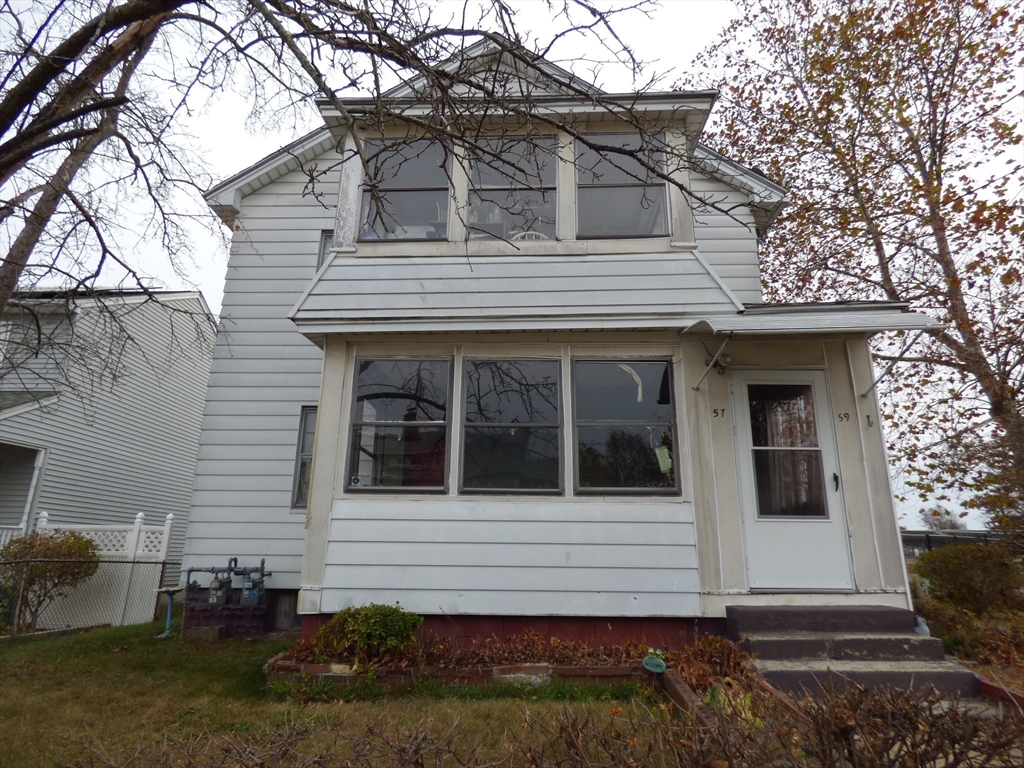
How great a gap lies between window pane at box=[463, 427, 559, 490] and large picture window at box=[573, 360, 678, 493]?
320 mm

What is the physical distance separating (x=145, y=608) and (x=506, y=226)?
1015cm

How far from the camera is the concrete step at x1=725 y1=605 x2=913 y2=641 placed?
218 inches

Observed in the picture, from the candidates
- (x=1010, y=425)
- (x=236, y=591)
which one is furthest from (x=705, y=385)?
(x=236, y=591)

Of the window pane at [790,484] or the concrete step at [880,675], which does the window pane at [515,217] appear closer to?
the window pane at [790,484]

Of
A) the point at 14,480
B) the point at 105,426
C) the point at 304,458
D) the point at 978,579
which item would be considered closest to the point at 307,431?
the point at 304,458

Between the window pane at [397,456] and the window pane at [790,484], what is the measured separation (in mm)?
3362

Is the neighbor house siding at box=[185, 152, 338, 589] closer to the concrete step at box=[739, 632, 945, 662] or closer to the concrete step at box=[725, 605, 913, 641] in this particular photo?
the concrete step at box=[725, 605, 913, 641]

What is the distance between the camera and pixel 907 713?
2244 mm

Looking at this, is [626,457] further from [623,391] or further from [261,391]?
[261,391]

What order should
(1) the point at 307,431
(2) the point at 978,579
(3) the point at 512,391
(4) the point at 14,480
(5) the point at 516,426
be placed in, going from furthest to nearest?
(4) the point at 14,480, (1) the point at 307,431, (2) the point at 978,579, (3) the point at 512,391, (5) the point at 516,426

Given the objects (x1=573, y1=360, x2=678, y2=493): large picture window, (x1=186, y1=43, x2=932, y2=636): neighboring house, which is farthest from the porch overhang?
(x1=573, y1=360, x2=678, y2=493): large picture window

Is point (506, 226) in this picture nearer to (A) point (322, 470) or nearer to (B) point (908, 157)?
(A) point (322, 470)

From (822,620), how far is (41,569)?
11.5 metres

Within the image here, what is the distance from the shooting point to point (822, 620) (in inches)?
222
